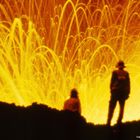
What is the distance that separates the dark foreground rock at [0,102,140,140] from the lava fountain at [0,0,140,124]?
7.43 m

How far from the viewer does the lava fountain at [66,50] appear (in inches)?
1083

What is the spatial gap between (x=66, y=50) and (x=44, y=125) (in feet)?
48.4

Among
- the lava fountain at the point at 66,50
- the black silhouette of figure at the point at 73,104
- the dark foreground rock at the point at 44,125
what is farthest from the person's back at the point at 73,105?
the lava fountain at the point at 66,50

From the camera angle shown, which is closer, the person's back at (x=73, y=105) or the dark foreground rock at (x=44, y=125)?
the dark foreground rock at (x=44, y=125)

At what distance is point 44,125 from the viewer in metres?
17.0

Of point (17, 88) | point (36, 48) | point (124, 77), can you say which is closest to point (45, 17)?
point (36, 48)

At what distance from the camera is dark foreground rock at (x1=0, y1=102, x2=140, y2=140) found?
1691 cm

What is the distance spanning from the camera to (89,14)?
3250 centimetres

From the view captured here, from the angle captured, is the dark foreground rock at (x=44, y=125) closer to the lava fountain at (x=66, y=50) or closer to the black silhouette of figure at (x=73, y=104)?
the black silhouette of figure at (x=73, y=104)

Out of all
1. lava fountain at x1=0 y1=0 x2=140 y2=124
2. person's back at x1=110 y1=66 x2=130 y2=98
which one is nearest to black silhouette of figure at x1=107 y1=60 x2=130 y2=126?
person's back at x1=110 y1=66 x2=130 y2=98

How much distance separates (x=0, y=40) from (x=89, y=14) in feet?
20.9

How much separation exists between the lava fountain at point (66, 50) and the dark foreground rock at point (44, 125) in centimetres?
743

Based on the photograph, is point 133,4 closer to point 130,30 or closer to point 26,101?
point 130,30

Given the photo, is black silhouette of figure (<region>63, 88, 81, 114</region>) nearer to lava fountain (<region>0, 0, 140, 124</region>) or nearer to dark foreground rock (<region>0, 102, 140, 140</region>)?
dark foreground rock (<region>0, 102, 140, 140</region>)
